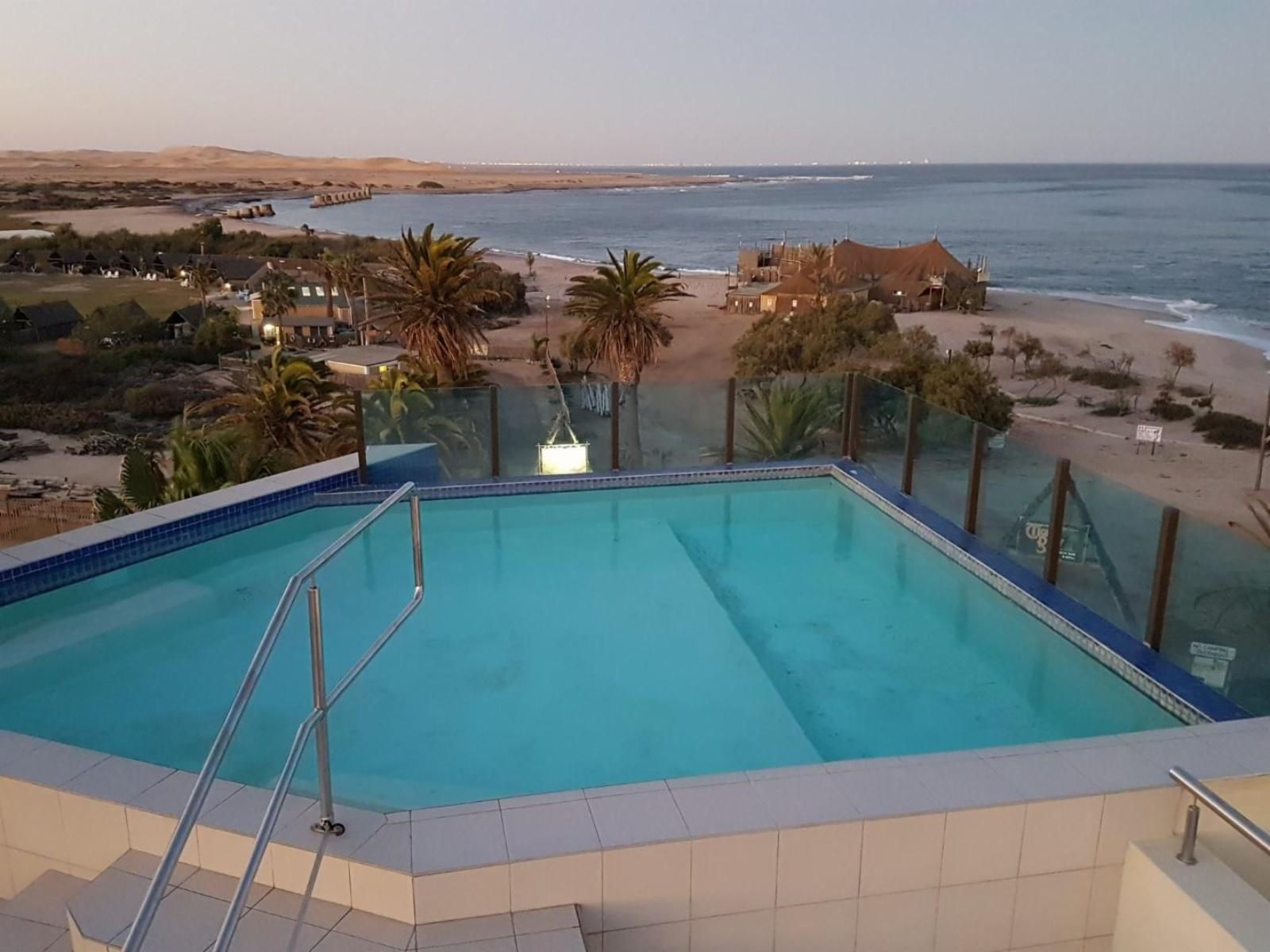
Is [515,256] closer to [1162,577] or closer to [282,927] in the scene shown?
[1162,577]

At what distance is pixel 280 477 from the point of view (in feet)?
27.6

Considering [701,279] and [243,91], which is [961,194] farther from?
[243,91]

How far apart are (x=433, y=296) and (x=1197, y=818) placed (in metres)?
12.9

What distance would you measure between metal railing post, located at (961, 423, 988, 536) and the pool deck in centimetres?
362

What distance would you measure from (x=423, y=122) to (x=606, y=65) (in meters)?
17.8

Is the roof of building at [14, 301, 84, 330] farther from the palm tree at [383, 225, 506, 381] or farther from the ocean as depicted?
the palm tree at [383, 225, 506, 381]

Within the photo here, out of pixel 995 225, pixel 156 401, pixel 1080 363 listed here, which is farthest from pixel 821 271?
pixel 995 225

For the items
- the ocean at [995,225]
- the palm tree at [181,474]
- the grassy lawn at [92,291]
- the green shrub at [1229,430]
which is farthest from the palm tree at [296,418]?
the grassy lawn at [92,291]

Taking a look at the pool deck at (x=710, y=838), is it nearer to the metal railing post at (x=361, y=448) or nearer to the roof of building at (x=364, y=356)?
the metal railing post at (x=361, y=448)

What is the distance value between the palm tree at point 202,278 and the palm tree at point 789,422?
45.6m

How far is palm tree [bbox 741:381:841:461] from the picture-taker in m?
9.56

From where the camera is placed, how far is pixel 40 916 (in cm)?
347

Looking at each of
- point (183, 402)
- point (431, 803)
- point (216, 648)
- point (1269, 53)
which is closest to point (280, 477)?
point (216, 648)

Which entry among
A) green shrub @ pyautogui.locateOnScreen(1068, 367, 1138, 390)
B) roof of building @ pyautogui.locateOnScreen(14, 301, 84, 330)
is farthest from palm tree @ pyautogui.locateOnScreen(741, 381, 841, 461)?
roof of building @ pyautogui.locateOnScreen(14, 301, 84, 330)
